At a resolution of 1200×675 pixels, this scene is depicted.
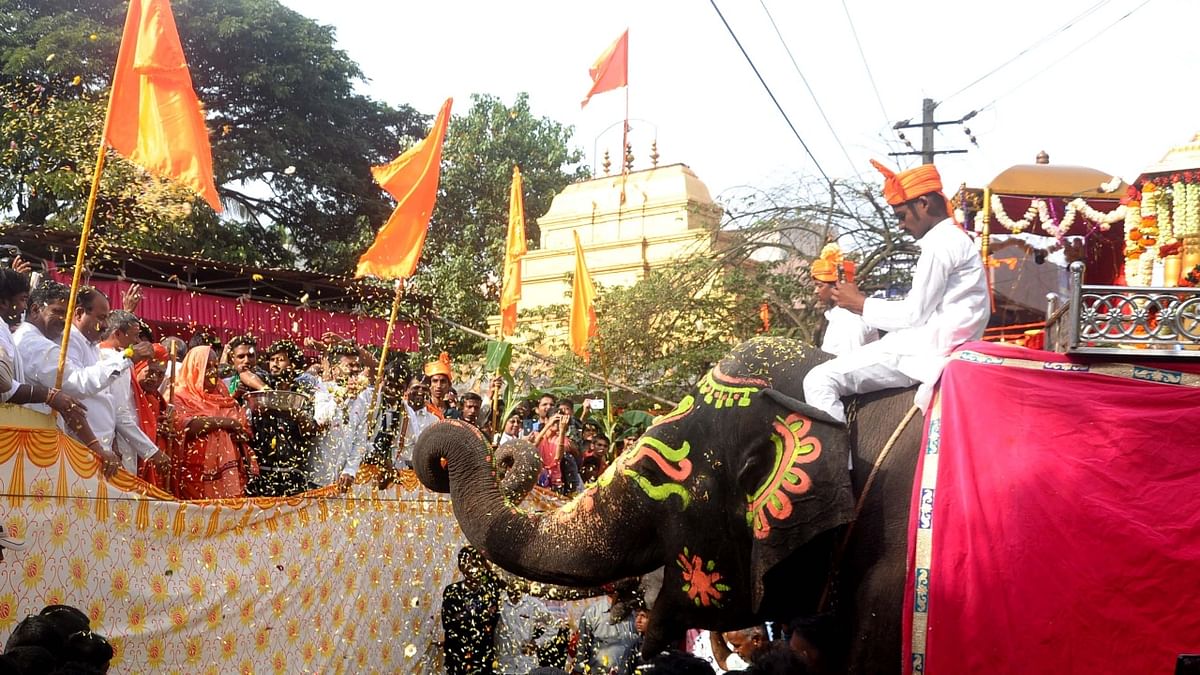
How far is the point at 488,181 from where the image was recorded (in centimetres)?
2761

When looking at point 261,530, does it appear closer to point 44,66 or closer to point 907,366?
point 907,366

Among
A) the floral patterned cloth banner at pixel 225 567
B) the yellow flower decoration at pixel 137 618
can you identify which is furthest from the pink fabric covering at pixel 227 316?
Answer: the yellow flower decoration at pixel 137 618

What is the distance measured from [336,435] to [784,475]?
485 centimetres

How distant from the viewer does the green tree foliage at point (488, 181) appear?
83.2ft

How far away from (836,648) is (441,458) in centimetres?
158

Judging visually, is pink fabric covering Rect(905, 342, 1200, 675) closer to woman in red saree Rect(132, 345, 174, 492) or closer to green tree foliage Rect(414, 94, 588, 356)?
woman in red saree Rect(132, 345, 174, 492)

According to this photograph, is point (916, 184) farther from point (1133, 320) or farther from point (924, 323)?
point (1133, 320)

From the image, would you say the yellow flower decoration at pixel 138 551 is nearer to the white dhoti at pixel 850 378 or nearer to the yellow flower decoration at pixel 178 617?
the yellow flower decoration at pixel 178 617

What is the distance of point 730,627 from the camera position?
454 centimetres

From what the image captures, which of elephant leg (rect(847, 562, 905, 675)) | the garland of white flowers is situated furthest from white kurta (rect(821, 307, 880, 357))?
the garland of white flowers

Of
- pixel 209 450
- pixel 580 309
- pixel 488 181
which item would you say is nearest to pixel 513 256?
pixel 580 309

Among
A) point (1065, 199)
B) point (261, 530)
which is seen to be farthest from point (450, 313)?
point (261, 530)

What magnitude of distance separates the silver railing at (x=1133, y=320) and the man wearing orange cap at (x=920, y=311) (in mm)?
427

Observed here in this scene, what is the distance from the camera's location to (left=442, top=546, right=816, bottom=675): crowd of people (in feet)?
23.5
